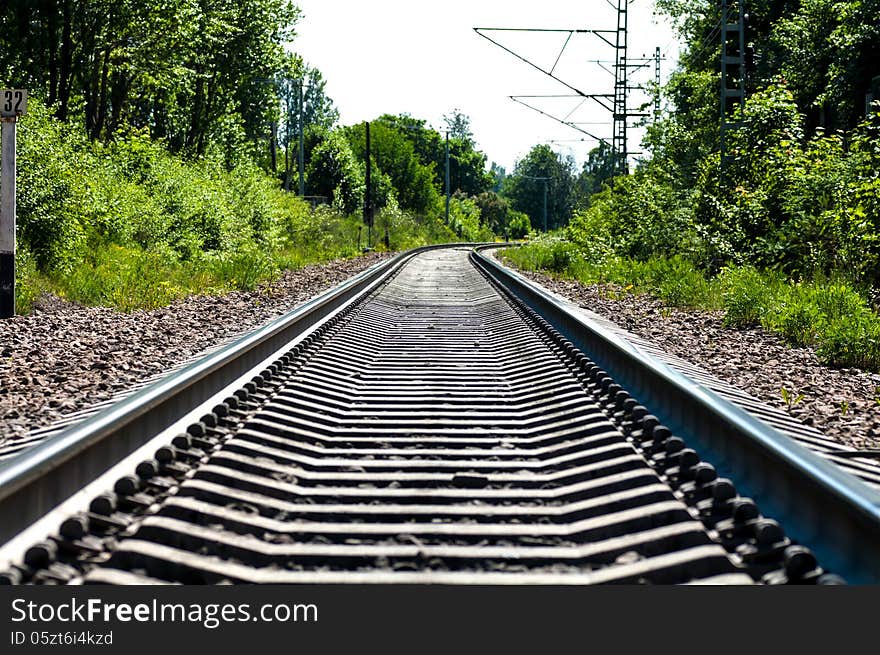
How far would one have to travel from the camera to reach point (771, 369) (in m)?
7.93

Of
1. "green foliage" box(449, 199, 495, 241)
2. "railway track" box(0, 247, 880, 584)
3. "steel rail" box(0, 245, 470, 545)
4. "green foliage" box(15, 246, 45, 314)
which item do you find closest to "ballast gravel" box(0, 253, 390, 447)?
"green foliage" box(15, 246, 45, 314)

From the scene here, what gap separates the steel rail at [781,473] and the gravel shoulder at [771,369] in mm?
889

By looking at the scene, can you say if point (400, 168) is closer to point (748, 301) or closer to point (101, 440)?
point (748, 301)

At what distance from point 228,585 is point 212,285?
46.2ft

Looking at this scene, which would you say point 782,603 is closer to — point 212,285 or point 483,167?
point 212,285

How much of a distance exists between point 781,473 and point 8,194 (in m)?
9.15

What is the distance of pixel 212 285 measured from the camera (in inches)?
648

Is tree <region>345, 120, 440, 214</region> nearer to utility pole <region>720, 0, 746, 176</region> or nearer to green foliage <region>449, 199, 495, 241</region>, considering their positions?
green foliage <region>449, 199, 495, 241</region>

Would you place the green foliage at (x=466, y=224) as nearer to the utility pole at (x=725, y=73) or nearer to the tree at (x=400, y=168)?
the tree at (x=400, y=168)

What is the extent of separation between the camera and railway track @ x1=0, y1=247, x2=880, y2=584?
9.81ft

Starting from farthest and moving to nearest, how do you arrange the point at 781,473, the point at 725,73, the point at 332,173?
the point at 332,173
the point at 725,73
the point at 781,473

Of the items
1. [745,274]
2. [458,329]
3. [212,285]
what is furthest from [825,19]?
[458,329]

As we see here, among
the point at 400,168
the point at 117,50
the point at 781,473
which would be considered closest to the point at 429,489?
the point at 781,473

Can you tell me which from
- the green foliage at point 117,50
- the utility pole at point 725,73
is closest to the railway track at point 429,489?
the utility pole at point 725,73
